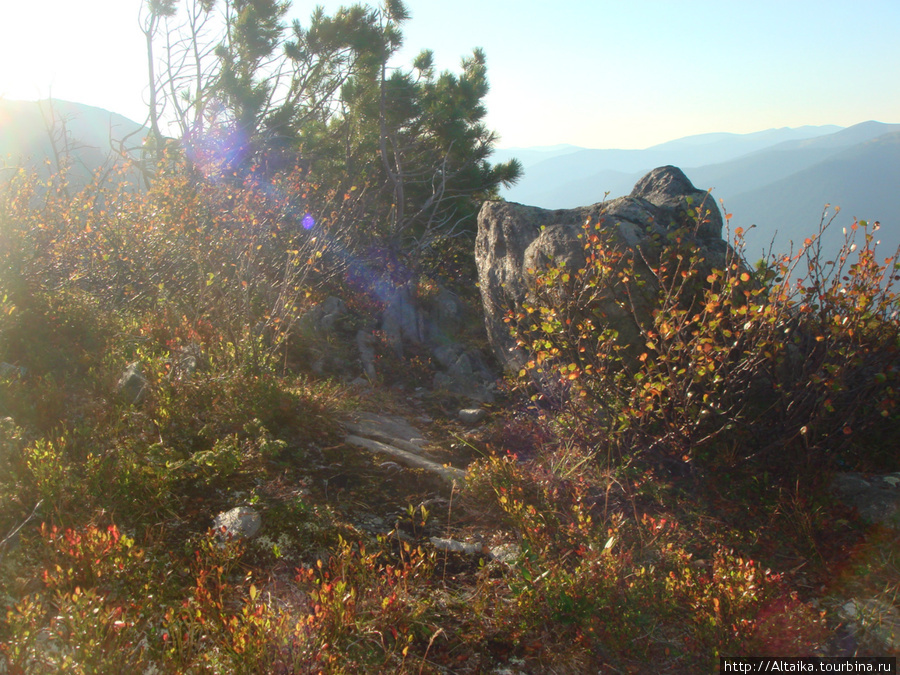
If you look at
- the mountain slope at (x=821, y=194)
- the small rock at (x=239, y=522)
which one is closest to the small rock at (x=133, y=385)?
the small rock at (x=239, y=522)

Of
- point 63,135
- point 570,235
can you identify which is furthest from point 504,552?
point 63,135

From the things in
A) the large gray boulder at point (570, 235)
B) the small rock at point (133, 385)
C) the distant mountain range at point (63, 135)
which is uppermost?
the distant mountain range at point (63, 135)

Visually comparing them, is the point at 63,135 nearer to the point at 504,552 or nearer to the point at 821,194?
the point at 504,552

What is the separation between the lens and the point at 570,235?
5.73 metres

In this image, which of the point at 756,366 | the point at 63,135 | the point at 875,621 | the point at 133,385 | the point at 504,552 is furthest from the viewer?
the point at 63,135

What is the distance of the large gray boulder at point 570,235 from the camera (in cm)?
522

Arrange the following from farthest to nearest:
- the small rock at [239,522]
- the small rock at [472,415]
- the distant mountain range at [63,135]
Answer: the distant mountain range at [63,135]
the small rock at [472,415]
the small rock at [239,522]

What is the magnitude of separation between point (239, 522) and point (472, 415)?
3337 mm

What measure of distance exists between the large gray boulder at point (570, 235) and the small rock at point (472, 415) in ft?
2.84

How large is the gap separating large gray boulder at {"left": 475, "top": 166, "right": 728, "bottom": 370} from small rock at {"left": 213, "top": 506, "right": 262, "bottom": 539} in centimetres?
272

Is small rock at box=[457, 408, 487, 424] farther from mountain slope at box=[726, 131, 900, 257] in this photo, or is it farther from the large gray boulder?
mountain slope at box=[726, 131, 900, 257]

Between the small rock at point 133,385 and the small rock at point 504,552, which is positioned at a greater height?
the small rock at point 133,385

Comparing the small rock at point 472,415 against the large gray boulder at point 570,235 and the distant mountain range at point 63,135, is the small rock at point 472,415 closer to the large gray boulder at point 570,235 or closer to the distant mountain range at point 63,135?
the large gray boulder at point 570,235

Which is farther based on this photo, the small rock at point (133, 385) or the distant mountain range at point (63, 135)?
the distant mountain range at point (63, 135)
